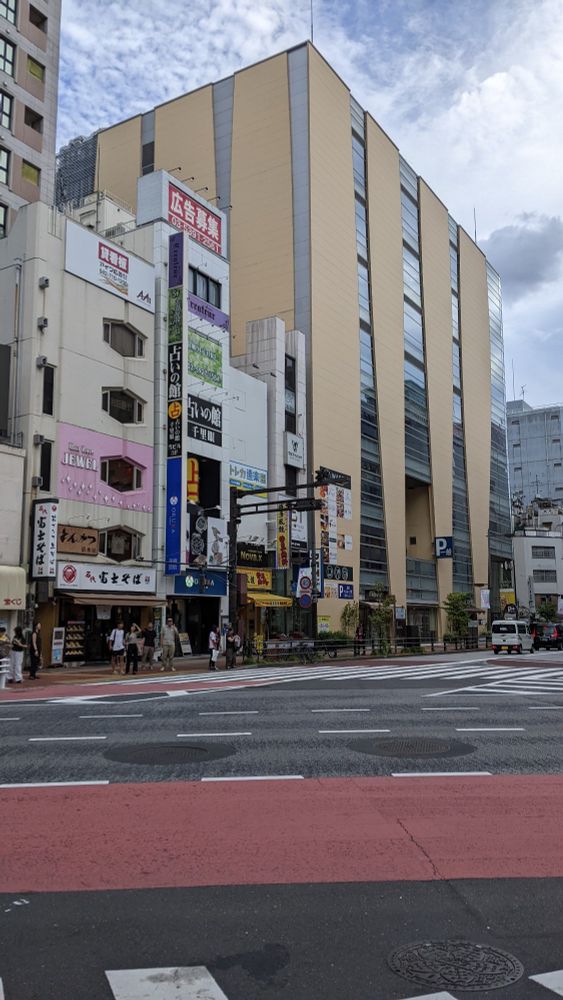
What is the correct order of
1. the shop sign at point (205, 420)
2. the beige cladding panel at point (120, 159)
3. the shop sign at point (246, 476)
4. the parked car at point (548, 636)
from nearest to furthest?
the shop sign at point (205, 420)
the shop sign at point (246, 476)
the parked car at point (548, 636)
the beige cladding panel at point (120, 159)

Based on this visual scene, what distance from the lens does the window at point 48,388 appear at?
33.5m

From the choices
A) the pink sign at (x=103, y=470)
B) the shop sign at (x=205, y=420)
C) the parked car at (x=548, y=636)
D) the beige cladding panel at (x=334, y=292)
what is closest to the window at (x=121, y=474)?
the pink sign at (x=103, y=470)

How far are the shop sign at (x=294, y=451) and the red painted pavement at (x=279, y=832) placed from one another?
4233cm

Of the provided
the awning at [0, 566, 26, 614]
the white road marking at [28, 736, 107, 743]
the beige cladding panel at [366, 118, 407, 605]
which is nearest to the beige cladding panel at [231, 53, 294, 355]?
the beige cladding panel at [366, 118, 407, 605]

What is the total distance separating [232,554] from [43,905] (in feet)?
89.0

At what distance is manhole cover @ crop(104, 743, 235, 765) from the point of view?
10125 mm

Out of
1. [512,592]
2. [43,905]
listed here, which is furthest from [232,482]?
[512,592]

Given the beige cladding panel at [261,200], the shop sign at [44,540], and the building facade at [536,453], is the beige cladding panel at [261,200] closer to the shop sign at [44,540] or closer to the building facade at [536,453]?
the shop sign at [44,540]

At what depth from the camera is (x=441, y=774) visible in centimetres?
943

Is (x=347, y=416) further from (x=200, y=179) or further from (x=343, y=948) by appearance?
(x=343, y=948)

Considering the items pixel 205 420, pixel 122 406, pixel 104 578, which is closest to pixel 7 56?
pixel 122 406

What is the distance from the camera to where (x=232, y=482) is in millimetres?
45125

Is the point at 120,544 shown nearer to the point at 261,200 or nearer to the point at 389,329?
the point at 261,200

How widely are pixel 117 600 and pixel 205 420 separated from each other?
40.4 ft
